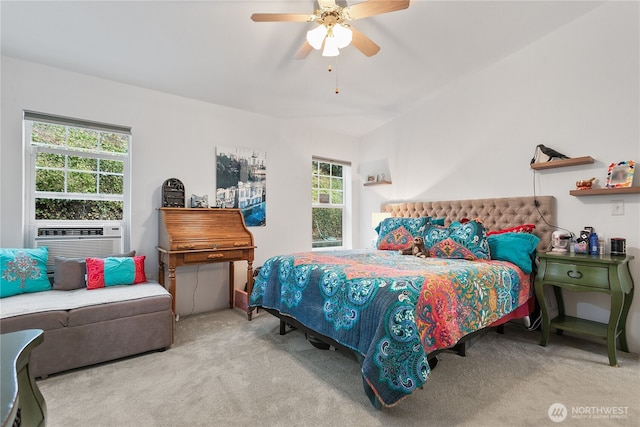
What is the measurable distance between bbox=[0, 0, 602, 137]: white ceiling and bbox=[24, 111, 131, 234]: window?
0.56 meters

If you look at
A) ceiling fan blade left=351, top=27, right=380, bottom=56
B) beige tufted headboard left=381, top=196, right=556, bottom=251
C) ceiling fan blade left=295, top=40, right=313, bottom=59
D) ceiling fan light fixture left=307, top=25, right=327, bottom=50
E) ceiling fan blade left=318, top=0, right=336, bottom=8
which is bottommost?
beige tufted headboard left=381, top=196, right=556, bottom=251

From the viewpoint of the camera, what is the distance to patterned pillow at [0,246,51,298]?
228cm

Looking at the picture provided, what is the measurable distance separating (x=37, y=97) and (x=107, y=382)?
258 cm

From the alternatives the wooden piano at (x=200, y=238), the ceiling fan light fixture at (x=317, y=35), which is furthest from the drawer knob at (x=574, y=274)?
the wooden piano at (x=200, y=238)

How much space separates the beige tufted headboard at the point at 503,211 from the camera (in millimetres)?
2934

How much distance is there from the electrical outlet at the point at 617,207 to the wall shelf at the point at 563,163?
15.8 inches

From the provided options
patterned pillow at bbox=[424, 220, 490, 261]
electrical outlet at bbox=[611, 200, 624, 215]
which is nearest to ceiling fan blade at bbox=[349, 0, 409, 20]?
patterned pillow at bbox=[424, 220, 490, 261]

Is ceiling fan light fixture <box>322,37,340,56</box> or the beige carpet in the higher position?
ceiling fan light fixture <box>322,37,340,56</box>

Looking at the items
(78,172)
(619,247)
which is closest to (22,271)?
(78,172)

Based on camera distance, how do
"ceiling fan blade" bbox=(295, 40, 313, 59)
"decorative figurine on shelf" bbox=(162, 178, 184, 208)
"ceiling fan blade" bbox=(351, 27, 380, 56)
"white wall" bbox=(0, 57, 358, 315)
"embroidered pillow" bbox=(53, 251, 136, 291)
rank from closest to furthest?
1. "ceiling fan blade" bbox=(351, 27, 380, 56)
2. "ceiling fan blade" bbox=(295, 40, 313, 59)
3. "embroidered pillow" bbox=(53, 251, 136, 291)
4. "white wall" bbox=(0, 57, 358, 315)
5. "decorative figurine on shelf" bbox=(162, 178, 184, 208)

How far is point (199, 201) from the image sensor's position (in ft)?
11.5

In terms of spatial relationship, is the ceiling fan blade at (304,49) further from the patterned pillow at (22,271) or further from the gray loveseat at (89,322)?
the patterned pillow at (22,271)

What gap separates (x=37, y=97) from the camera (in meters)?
2.72

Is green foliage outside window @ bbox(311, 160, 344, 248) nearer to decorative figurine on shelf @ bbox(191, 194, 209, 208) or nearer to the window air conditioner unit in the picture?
decorative figurine on shelf @ bbox(191, 194, 209, 208)
